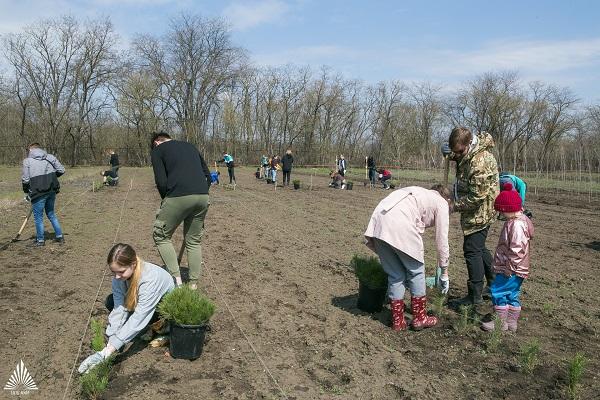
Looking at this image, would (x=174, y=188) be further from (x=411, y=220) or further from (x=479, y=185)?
(x=479, y=185)

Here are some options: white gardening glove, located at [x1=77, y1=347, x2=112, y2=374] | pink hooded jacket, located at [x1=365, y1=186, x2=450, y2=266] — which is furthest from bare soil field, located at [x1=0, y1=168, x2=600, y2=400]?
pink hooded jacket, located at [x1=365, y1=186, x2=450, y2=266]

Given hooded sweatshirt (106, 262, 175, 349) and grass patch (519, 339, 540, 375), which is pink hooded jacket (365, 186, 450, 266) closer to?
grass patch (519, 339, 540, 375)

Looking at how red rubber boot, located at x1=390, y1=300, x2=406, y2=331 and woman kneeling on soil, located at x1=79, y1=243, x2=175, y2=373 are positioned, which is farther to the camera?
red rubber boot, located at x1=390, y1=300, x2=406, y2=331

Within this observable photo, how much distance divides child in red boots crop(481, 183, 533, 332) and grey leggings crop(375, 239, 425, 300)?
74 centimetres

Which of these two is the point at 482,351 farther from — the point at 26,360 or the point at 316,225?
the point at 316,225

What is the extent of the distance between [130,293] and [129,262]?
29 cm

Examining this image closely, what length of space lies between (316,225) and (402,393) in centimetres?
800

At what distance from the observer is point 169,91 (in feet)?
182

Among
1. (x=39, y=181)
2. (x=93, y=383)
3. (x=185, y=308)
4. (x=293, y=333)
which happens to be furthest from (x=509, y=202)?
(x=39, y=181)

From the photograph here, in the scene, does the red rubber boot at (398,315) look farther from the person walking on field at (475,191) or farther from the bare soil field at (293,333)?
the person walking on field at (475,191)

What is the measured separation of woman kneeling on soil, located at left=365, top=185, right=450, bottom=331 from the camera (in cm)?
455

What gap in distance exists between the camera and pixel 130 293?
4035 millimetres

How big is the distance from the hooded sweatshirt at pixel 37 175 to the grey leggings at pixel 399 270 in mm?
6115

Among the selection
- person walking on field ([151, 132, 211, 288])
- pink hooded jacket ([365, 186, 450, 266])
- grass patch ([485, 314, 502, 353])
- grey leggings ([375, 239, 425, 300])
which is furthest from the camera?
person walking on field ([151, 132, 211, 288])
